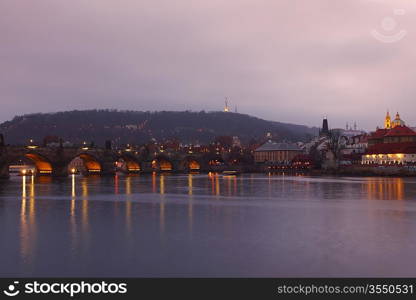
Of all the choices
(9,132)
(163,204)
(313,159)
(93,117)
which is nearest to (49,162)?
(163,204)

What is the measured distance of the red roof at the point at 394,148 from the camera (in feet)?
247

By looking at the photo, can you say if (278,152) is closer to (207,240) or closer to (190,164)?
(190,164)

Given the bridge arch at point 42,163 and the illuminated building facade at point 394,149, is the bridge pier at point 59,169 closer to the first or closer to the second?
the bridge arch at point 42,163

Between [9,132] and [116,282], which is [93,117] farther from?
[116,282]

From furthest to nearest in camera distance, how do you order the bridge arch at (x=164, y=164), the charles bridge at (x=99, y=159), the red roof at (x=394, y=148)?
the bridge arch at (x=164, y=164)
the red roof at (x=394, y=148)
the charles bridge at (x=99, y=159)

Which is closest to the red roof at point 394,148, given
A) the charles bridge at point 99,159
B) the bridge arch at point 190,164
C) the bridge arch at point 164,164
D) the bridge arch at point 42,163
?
the charles bridge at point 99,159

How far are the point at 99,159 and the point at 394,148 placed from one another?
47084mm

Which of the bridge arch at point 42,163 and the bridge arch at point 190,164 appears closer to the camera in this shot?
the bridge arch at point 42,163

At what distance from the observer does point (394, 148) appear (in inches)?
3046

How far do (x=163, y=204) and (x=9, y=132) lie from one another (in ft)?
392

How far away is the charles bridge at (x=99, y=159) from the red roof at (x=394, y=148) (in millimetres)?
27810

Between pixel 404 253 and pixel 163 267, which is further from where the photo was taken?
pixel 404 253

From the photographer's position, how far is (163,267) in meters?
12.5

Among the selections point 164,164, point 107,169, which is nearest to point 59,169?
point 107,169
